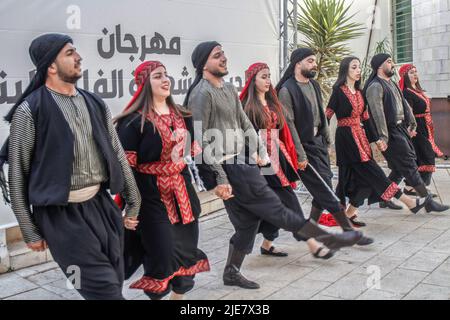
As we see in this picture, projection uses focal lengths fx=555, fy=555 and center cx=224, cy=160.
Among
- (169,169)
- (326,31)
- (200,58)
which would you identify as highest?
(326,31)

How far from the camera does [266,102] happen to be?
15.4 ft

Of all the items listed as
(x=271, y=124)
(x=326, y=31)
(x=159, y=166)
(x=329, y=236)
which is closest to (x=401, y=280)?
(x=329, y=236)

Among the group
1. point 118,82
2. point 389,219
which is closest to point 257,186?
point 118,82

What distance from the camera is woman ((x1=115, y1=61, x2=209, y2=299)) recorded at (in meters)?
3.40

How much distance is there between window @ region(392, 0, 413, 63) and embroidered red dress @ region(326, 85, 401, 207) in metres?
7.00

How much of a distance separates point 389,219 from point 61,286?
3697 mm

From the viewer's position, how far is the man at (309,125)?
507 cm

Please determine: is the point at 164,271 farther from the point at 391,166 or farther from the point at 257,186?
the point at 391,166

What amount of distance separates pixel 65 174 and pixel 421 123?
5.47 metres

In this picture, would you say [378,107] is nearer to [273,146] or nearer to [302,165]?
[302,165]

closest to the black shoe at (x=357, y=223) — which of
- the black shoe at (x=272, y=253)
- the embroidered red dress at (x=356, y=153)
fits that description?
the embroidered red dress at (x=356, y=153)

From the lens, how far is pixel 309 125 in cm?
513

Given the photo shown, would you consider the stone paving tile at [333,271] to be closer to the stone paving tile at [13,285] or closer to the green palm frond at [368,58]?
the stone paving tile at [13,285]

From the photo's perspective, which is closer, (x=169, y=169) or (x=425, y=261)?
(x=169, y=169)
